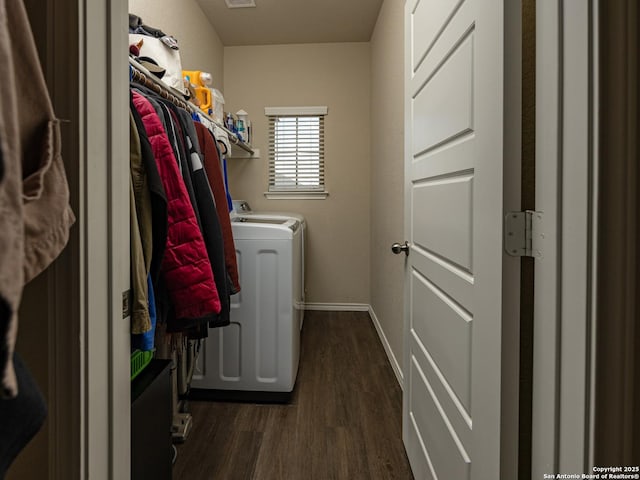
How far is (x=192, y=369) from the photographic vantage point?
1.80 meters

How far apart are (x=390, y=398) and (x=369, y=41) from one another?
312 centimetres

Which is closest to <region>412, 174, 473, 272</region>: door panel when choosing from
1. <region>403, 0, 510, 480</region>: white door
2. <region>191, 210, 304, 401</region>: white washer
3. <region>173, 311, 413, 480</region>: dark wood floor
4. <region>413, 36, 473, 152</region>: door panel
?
<region>403, 0, 510, 480</region>: white door

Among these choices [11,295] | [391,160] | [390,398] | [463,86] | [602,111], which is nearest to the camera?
[11,295]

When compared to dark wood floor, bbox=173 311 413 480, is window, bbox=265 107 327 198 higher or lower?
higher

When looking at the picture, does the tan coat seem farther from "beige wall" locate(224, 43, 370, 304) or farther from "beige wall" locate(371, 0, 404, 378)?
"beige wall" locate(224, 43, 370, 304)

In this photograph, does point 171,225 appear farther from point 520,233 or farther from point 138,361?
point 520,233

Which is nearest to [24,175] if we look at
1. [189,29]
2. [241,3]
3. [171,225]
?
[171,225]

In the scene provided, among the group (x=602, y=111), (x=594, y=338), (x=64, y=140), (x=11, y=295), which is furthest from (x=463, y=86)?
(x=11, y=295)

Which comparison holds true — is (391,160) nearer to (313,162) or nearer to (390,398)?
(313,162)

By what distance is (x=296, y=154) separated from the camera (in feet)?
11.9

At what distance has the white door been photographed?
0.78 metres

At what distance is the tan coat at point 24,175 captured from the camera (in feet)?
0.97

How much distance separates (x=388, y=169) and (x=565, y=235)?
6.88 ft

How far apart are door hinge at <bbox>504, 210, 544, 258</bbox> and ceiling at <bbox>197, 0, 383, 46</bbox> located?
8.93 ft
